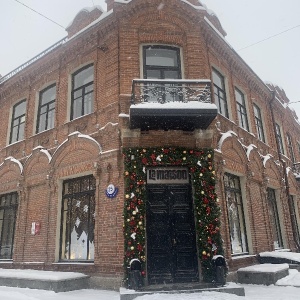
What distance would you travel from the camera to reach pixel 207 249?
7.75m

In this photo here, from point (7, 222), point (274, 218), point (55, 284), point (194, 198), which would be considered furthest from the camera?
point (274, 218)

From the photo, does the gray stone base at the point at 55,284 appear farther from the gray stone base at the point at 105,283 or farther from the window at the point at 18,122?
the window at the point at 18,122

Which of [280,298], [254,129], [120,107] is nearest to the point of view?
[280,298]

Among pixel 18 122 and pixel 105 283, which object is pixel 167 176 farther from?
pixel 18 122

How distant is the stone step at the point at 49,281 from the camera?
25.8ft

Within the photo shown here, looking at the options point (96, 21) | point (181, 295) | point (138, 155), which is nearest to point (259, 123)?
point (138, 155)

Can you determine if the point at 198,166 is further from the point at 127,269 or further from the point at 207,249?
the point at 127,269

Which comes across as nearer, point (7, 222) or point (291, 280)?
point (291, 280)

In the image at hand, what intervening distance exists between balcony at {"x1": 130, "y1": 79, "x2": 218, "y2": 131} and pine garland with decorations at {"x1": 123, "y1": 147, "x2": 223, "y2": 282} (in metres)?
0.75

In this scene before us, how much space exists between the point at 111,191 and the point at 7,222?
595 centimetres

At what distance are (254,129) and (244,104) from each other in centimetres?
121

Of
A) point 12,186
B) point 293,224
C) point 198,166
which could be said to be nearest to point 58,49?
point 12,186

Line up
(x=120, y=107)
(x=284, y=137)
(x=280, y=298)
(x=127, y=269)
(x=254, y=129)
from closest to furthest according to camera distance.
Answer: (x=280, y=298) → (x=127, y=269) → (x=120, y=107) → (x=254, y=129) → (x=284, y=137)

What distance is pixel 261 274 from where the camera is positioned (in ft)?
28.1
